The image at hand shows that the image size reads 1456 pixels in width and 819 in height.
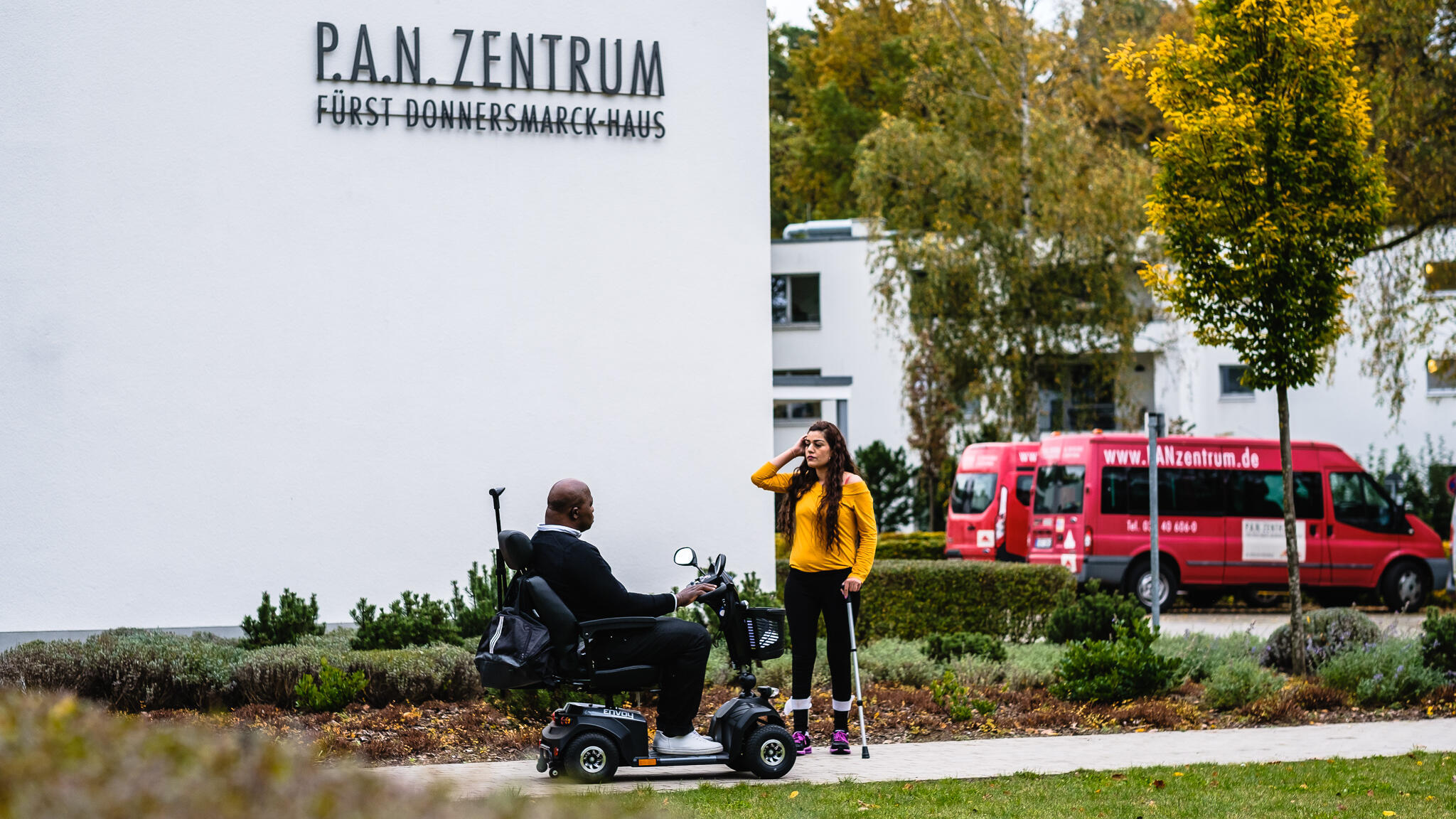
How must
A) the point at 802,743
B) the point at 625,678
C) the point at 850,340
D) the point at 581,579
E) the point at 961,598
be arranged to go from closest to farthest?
the point at 581,579 → the point at 625,678 → the point at 802,743 → the point at 961,598 → the point at 850,340

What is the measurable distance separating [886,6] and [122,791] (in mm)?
42390

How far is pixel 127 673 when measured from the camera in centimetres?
945

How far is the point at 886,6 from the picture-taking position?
139 feet

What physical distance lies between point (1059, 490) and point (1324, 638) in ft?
28.8

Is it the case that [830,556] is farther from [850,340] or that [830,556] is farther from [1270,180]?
[850,340]

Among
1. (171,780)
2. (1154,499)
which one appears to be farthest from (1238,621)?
(171,780)

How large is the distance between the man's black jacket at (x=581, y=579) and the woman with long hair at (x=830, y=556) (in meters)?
1.60

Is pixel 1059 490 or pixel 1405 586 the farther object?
pixel 1405 586

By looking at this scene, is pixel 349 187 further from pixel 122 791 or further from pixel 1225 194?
pixel 122 791

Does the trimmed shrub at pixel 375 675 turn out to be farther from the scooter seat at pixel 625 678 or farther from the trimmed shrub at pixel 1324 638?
the trimmed shrub at pixel 1324 638

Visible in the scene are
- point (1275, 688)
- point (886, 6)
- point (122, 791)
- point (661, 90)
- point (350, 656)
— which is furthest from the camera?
point (886, 6)

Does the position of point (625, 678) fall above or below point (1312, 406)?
below

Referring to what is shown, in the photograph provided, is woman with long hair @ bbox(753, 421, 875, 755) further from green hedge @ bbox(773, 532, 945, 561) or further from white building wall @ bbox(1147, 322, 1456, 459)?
white building wall @ bbox(1147, 322, 1456, 459)

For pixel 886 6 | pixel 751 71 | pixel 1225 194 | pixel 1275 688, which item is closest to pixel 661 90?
pixel 751 71
